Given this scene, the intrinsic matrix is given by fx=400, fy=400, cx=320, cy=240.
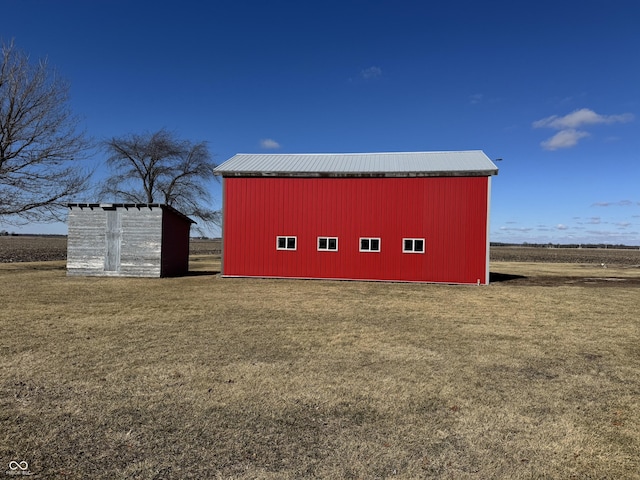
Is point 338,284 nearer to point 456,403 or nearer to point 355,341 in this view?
point 355,341

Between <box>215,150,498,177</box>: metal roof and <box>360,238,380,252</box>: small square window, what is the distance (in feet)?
10.5

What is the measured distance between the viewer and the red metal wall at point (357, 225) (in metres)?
19.0

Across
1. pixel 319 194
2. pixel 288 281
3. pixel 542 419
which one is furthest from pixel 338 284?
pixel 542 419

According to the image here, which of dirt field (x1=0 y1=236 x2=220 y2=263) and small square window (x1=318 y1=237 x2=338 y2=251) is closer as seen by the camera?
small square window (x1=318 y1=237 x2=338 y2=251)

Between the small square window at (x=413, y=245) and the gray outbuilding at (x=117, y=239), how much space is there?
1231 cm

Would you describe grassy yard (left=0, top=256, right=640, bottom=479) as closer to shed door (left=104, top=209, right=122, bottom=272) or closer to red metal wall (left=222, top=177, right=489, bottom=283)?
red metal wall (left=222, top=177, right=489, bottom=283)

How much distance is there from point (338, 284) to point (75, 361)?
42.4 feet

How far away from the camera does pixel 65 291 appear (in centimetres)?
1424

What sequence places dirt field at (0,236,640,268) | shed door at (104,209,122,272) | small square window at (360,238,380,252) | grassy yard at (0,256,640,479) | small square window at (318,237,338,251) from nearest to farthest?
grassy yard at (0,256,640,479) < small square window at (360,238,380,252) < small square window at (318,237,338,251) < shed door at (104,209,122,272) < dirt field at (0,236,640,268)

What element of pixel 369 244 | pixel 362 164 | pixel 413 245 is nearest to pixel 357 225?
pixel 369 244

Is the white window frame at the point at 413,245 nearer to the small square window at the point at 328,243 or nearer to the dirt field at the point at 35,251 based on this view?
the small square window at the point at 328,243

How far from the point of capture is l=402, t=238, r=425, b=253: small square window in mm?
19359

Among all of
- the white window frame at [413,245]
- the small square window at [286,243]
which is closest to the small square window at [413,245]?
the white window frame at [413,245]

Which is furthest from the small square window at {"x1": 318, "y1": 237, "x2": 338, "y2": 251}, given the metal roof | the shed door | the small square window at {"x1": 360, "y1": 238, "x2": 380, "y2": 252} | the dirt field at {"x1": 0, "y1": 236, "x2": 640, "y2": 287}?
the shed door
